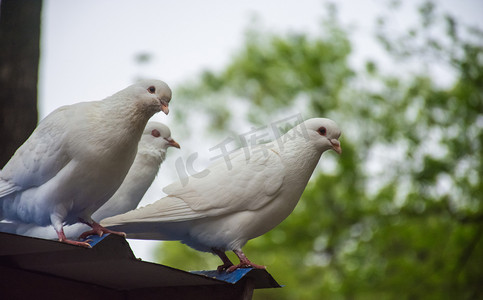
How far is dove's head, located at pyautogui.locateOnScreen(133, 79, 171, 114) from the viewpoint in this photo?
8.82 ft

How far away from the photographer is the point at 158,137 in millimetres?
3654

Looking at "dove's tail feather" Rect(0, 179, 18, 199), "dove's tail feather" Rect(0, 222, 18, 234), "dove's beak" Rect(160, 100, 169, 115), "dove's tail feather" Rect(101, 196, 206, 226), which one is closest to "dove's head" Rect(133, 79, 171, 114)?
"dove's beak" Rect(160, 100, 169, 115)

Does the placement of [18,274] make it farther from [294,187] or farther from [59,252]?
[294,187]

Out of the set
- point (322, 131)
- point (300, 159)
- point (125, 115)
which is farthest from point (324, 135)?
point (125, 115)

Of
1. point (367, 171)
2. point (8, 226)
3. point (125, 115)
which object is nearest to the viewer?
point (125, 115)

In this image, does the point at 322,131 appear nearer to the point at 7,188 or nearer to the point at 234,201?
the point at 234,201

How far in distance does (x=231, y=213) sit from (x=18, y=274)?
3.99ft

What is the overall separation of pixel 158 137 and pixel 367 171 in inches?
478

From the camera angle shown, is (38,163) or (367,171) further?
(367,171)

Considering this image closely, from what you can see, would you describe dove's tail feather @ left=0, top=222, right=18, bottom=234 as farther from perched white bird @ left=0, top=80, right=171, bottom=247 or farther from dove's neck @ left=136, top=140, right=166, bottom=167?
dove's neck @ left=136, top=140, right=166, bottom=167

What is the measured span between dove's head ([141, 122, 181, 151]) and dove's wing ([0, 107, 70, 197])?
1.07 metres

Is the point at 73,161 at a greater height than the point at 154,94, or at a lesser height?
lesser

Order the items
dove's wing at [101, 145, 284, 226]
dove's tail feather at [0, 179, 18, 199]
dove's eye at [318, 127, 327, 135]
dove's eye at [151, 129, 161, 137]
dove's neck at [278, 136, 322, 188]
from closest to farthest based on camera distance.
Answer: dove's tail feather at [0, 179, 18, 199]
dove's wing at [101, 145, 284, 226]
dove's neck at [278, 136, 322, 188]
dove's eye at [318, 127, 327, 135]
dove's eye at [151, 129, 161, 137]

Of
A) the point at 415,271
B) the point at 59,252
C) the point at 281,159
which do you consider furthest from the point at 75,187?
the point at 415,271
